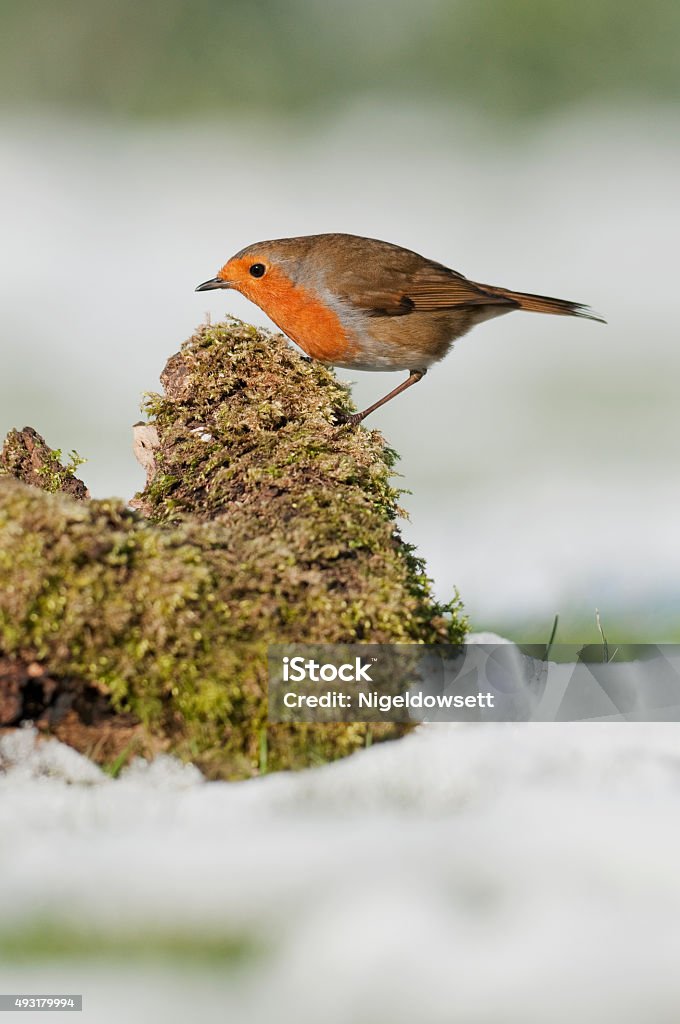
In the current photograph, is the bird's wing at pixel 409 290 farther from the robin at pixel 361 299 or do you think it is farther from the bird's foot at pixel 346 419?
the bird's foot at pixel 346 419

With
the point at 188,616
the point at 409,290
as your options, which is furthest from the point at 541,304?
the point at 188,616

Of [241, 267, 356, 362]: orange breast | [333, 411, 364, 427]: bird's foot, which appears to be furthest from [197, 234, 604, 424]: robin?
[333, 411, 364, 427]: bird's foot

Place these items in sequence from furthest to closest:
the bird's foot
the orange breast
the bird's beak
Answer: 1. the bird's beak
2. the orange breast
3. the bird's foot

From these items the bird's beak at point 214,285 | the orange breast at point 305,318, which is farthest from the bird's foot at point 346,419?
the bird's beak at point 214,285

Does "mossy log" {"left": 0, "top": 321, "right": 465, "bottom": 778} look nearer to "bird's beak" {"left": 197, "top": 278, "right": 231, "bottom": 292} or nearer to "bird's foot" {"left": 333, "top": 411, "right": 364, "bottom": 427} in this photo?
"bird's foot" {"left": 333, "top": 411, "right": 364, "bottom": 427}

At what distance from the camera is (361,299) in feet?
15.3

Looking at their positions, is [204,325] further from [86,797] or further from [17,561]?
[86,797]

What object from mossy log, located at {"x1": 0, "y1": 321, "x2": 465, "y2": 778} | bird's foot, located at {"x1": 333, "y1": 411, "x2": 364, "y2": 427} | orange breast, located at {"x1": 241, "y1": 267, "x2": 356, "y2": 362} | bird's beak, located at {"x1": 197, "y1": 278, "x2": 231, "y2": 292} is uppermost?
bird's beak, located at {"x1": 197, "y1": 278, "x2": 231, "y2": 292}

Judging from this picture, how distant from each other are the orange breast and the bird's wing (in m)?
0.14

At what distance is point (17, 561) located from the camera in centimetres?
266

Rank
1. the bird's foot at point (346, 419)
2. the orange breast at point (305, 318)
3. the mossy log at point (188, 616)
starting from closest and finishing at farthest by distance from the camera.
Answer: the mossy log at point (188, 616)
the bird's foot at point (346, 419)
the orange breast at point (305, 318)

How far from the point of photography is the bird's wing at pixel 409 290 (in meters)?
4.69

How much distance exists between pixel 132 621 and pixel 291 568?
1.65 ft

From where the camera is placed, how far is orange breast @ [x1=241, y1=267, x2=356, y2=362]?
463cm
